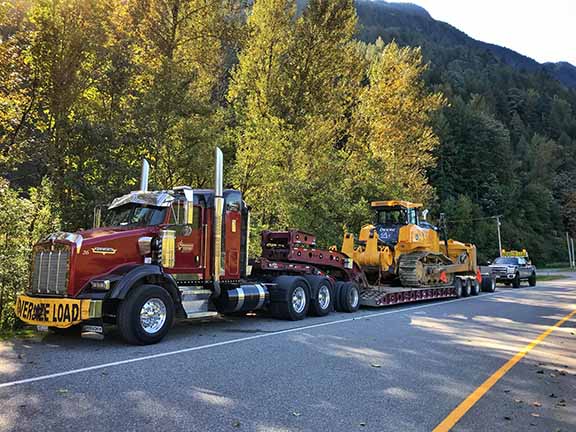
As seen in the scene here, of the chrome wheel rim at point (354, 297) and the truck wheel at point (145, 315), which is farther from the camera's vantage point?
the chrome wheel rim at point (354, 297)

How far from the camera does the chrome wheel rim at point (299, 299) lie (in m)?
12.3

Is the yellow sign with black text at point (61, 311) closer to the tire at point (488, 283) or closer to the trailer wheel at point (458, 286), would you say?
the trailer wheel at point (458, 286)

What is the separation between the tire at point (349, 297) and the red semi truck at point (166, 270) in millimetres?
399

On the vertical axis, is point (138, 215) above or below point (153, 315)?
above

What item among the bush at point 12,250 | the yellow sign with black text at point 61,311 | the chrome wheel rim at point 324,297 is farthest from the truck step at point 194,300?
the chrome wheel rim at point 324,297

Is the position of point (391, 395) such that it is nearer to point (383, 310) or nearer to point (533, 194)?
point (383, 310)

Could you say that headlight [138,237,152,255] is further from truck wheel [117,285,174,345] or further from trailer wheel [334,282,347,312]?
trailer wheel [334,282,347,312]

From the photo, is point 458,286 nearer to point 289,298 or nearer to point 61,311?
point 289,298

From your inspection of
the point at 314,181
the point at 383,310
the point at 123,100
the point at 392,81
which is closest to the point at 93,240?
the point at 123,100

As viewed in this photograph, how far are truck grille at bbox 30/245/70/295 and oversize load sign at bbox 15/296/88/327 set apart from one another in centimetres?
28

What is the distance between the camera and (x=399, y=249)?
17516 mm

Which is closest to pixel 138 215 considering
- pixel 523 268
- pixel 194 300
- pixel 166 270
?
pixel 166 270

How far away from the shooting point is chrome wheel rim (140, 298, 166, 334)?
8648mm

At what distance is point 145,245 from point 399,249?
10586mm
